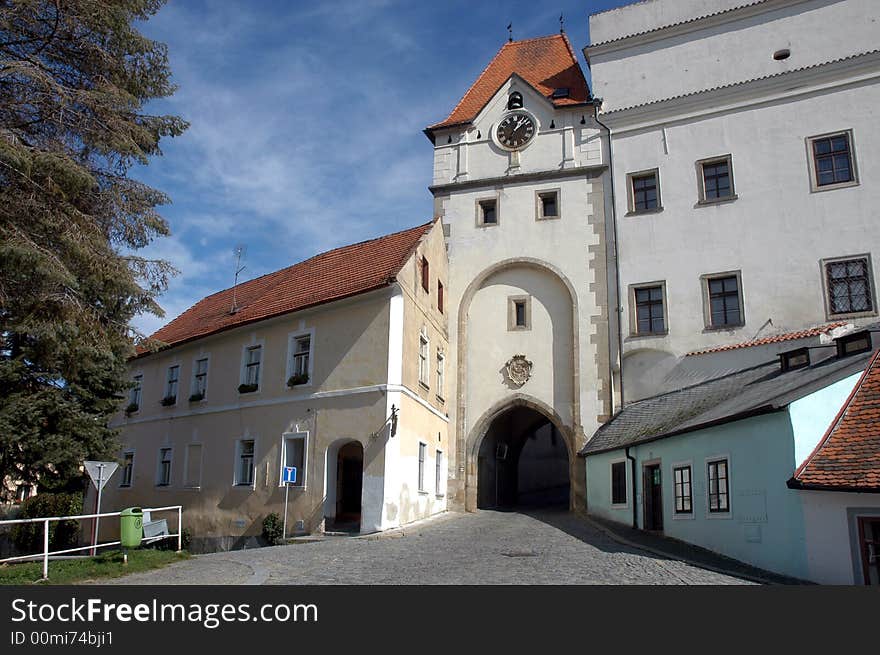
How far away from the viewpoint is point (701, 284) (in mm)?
23703

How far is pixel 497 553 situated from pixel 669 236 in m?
13.7

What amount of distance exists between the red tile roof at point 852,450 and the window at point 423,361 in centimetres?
1183

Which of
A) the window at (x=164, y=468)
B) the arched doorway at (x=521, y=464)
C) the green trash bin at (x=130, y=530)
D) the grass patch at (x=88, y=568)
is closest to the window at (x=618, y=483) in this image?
the arched doorway at (x=521, y=464)

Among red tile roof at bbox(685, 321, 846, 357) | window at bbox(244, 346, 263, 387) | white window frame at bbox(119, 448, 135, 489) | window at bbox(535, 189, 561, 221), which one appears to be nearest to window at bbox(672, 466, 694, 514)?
red tile roof at bbox(685, 321, 846, 357)

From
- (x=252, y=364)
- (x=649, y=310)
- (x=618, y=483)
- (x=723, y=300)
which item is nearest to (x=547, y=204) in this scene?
(x=649, y=310)

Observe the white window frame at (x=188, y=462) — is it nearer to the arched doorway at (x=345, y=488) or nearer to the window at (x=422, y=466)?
the arched doorway at (x=345, y=488)

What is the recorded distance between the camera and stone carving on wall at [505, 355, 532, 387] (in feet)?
82.4

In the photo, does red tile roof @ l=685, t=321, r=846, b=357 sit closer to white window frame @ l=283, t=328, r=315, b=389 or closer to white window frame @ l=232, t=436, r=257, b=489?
white window frame @ l=283, t=328, r=315, b=389

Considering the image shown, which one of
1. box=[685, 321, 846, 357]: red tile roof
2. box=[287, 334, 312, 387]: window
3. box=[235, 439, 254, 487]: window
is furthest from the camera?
box=[235, 439, 254, 487]: window

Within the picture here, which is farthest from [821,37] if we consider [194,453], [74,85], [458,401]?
[194,453]

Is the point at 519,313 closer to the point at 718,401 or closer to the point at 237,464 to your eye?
the point at 718,401

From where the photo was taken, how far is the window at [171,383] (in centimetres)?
2649

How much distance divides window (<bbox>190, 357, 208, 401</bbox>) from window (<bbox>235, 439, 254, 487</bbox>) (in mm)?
3030

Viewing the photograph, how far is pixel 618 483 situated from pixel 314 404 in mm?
8382
